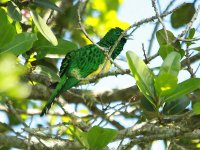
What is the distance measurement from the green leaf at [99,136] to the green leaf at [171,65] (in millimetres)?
331

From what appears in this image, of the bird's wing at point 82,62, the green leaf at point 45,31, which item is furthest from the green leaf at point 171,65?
the bird's wing at point 82,62

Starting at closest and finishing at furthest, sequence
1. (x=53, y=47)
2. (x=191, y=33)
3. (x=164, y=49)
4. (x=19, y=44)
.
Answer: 1. (x=19, y=44)
2. (x=164, y=49)
3. (x=191, y=33)
4. (x=53, y=47)

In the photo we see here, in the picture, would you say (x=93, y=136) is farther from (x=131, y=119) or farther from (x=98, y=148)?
(x=131, y=119)

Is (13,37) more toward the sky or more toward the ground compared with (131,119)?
more toward the ground

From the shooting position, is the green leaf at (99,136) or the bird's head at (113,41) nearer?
the green leaf at (99,136)

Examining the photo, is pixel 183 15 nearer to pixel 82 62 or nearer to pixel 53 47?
pixel 82 62

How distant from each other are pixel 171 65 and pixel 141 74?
132mm

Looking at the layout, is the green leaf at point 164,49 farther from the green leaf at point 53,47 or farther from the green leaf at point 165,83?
the green leaf at point 53,47

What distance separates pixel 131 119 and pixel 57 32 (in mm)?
1027

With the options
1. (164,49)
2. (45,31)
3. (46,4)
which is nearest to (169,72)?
(164,49)

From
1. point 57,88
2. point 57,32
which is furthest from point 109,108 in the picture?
point 57,32

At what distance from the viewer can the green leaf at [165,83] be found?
2.00m

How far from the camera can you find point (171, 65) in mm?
2070

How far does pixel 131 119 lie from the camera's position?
11.9ft
